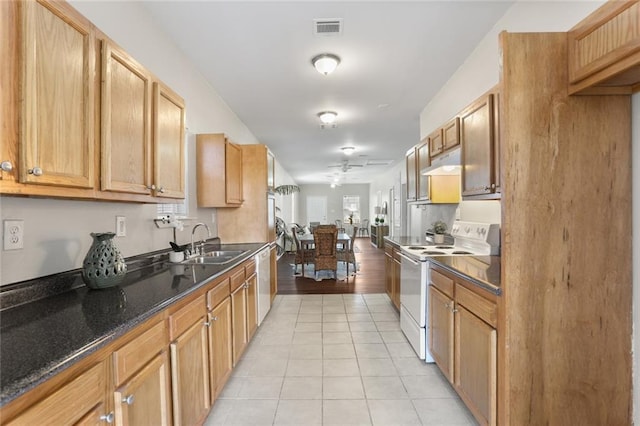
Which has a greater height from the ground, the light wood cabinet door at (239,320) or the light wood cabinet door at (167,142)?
the light wood cabinet door at (167,142)

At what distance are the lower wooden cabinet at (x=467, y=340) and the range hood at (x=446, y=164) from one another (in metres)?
0.99

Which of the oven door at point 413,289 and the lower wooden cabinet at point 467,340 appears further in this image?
the oven door at point 413,289

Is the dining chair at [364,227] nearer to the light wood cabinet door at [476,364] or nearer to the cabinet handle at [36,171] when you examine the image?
the light wood cabinet door at [476,364]

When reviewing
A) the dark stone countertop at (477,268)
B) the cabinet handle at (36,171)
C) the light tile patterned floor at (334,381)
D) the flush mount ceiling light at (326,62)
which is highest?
the flush mount ceiling light at (326,62)

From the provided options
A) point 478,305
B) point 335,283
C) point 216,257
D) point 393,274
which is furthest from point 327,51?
point 335,283

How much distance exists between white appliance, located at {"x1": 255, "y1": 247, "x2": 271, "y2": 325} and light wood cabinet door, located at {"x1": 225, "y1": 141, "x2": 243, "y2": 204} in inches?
26.8

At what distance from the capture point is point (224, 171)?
312cm

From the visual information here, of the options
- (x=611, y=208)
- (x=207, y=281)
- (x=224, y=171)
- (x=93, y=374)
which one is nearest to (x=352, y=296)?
(x=224, y=171)

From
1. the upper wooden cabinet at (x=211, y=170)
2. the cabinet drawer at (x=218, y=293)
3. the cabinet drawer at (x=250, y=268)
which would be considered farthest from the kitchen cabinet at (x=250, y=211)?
the cabinet drawer at (x=218, y=293)

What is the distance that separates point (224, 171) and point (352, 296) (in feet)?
8.92

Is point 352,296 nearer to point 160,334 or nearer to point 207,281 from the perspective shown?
point 207,281

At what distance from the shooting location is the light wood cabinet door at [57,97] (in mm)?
1004

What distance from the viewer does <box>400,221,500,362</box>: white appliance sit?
2.52 metres

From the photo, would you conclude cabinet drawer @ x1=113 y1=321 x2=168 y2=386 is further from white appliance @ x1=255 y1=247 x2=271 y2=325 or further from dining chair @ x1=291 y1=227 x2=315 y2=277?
dining chair @ x1=291 y1=227 x2=315 y2=277
